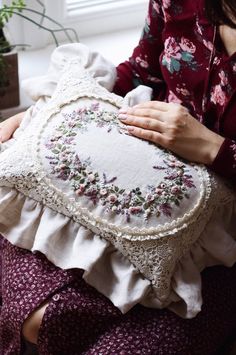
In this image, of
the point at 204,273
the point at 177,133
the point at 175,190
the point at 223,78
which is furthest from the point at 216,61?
the point at 204,273

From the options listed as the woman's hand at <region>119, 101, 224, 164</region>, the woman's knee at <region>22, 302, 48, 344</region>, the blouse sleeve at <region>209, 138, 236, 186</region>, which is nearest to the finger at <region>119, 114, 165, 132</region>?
the woman's hand at <region>119, 101, 224, 164</region>

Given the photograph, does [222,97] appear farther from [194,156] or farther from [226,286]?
[226,286]

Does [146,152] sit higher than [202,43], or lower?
lower

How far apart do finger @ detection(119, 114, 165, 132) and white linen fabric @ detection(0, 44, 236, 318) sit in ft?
0.06

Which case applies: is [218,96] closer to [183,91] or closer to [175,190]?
[183,91]

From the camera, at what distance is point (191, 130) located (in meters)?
1.06

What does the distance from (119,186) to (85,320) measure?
0.75 ft

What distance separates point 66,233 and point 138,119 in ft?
0.77

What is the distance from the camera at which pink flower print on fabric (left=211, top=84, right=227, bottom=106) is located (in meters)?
1.08

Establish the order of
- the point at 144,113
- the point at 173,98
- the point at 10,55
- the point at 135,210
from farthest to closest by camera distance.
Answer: the point at 10,55, the point at 173,98, the point at 144,113, the point at 135,210

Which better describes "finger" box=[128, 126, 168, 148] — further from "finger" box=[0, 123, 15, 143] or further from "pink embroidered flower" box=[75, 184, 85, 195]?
"finger" box=[0, 123, 15, 143]

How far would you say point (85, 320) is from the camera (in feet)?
3.29

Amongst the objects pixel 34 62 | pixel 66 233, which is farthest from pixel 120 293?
pixel 34 62

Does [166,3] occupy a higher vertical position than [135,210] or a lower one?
higher
